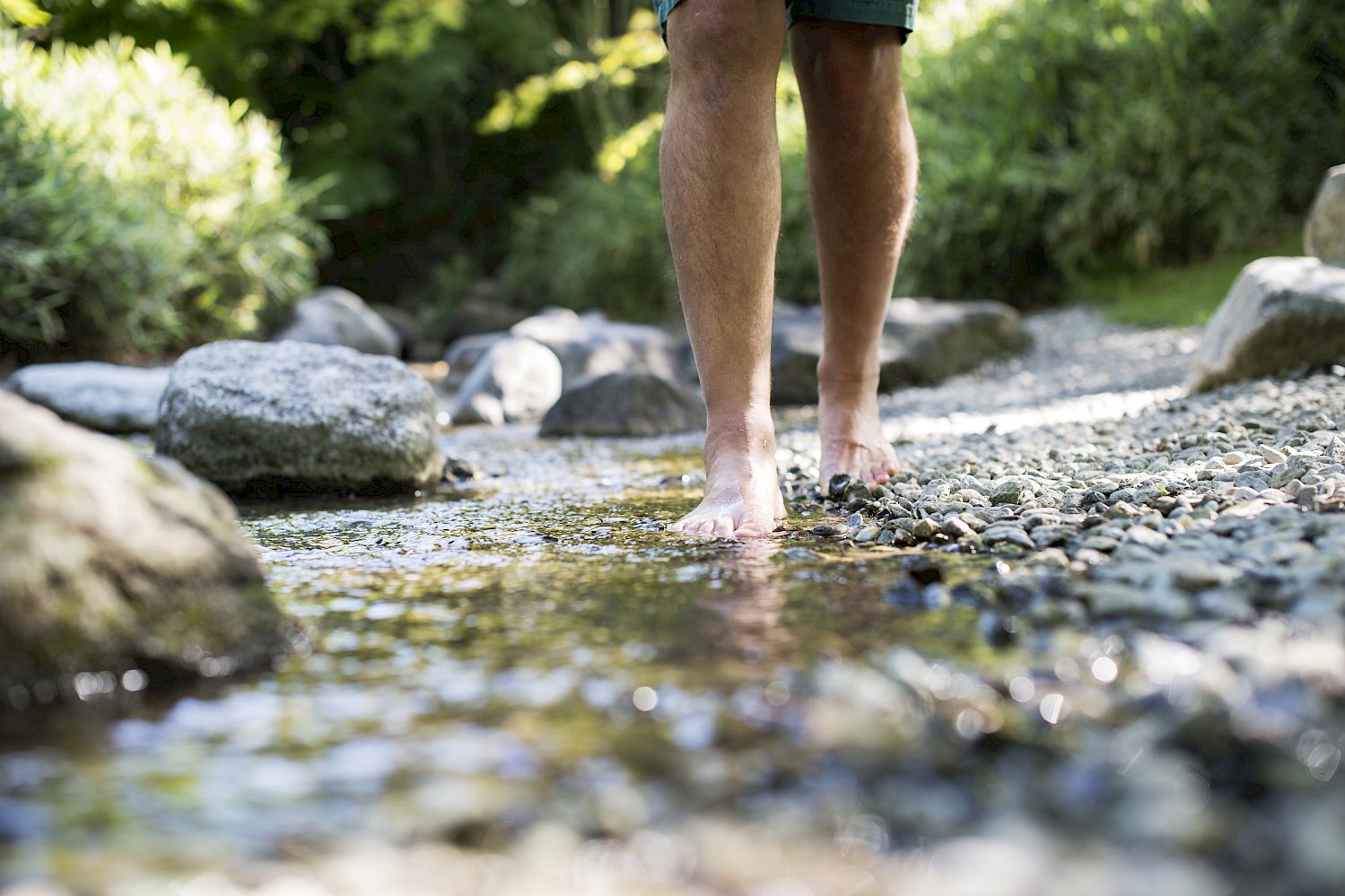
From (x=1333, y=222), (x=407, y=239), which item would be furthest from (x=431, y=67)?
(x=1333, y=222)

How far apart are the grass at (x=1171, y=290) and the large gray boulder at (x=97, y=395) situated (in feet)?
16.8

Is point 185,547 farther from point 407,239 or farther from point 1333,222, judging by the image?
point 407,239

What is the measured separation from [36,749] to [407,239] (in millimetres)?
14917

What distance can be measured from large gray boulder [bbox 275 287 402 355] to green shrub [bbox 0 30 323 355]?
25 cm

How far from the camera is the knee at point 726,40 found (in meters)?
1.79

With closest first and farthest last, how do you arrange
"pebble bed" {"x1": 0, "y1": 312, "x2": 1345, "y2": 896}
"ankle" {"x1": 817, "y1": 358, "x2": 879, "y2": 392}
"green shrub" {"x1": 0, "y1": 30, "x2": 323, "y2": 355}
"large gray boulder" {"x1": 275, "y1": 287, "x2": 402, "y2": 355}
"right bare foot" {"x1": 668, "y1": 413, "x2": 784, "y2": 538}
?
"pebble bed" {"x1": 0, "y1": 312, "x2": 1345, "y2": 896} → "right bare foot" {"x1": 668, "y1": 413, "x2": 784, "y2": 538} → "ankle" {"x1": 817, "y1": 358, "x2": 879, "y2": 392} → "green shrub" {"x1": 0, "y1": 30, "x2": 323, "y2": 355} → "large gray boulder" {"x1": 275, "y1": 287, "x2": 402, "y2": 355}

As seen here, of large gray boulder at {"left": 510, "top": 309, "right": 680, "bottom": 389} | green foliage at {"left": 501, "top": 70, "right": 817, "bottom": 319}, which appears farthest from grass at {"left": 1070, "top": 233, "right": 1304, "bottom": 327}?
large gray boulder at {"left": 510, "top": 309, "right": 680, "bottom": 389}

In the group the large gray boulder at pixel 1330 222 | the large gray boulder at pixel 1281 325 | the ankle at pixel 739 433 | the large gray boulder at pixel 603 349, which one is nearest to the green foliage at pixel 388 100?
the large gray boulder at pixel 603 349

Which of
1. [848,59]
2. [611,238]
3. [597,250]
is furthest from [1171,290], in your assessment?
[597,250]

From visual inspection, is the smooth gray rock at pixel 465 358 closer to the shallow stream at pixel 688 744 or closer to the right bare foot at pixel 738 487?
the right bare foot at pixel 738 487

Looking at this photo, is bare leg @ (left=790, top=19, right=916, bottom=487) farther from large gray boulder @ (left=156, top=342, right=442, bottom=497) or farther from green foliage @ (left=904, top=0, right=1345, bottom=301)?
green foliage @ (left=904, top=0, right=1345, bottom=301)

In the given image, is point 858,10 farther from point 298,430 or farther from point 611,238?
point 611,238

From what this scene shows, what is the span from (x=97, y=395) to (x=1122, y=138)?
5871 mm

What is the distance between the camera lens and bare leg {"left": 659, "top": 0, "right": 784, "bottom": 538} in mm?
1811
